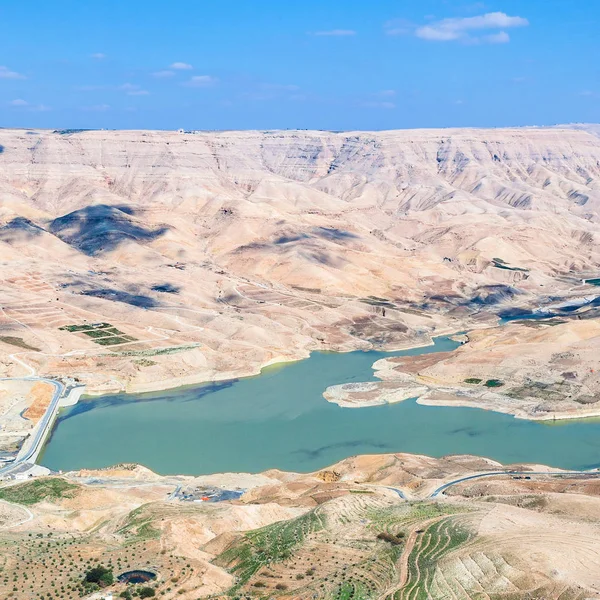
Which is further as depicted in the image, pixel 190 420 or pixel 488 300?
pixel 488 300

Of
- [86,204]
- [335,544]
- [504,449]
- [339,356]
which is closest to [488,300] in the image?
[339,356]

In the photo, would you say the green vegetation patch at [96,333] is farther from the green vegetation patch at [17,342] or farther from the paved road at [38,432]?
the paved road at [38,432]

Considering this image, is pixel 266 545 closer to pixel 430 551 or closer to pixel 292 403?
pixel 430 551

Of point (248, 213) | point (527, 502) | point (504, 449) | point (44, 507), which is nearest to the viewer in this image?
point (527, 502)

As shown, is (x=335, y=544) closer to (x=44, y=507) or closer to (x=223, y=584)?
(x=223, y=584)

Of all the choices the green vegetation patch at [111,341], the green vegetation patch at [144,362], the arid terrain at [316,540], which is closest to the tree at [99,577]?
the arid terrain at [316,540]

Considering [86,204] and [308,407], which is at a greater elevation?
[86,204]

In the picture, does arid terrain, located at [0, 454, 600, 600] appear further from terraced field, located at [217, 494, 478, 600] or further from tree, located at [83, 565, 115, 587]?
tree, located at [83, 565, 115, 587]

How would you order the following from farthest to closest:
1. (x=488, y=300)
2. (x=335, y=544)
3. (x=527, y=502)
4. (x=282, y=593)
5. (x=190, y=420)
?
(x=488, y=300) < (x=190, y=420) < (x=527, y=502) < (x=335, y=544) < (x=282, y=593)

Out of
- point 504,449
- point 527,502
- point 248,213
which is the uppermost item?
point 248,213
